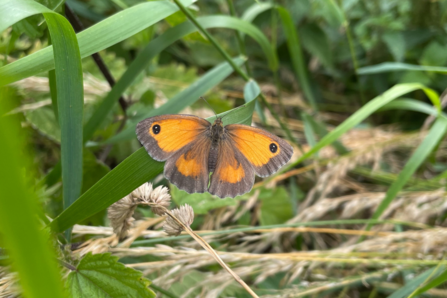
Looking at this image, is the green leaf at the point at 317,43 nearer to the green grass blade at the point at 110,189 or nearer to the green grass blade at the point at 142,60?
the green grass blade at the point at 142,60

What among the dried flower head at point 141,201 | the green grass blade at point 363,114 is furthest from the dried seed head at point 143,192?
the green grass blade at point 363,114

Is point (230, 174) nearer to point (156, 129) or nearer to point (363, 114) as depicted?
point (156, 129)

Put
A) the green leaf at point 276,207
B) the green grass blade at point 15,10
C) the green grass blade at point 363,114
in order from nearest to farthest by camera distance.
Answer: the green grass blade at point 15,10, the green grass blade at point 363,114, the green leaf at point 276,207

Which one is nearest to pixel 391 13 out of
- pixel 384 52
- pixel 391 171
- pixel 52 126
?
pixel 384 52

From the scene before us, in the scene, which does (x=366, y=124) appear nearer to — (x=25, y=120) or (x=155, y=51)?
(x=155, y=51)

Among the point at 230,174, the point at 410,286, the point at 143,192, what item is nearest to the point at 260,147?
the point at 230,174

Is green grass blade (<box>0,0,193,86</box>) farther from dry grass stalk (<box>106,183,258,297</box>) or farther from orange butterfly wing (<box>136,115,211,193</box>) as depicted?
dry grass stalk (<box>106,183,258,297</box>)
